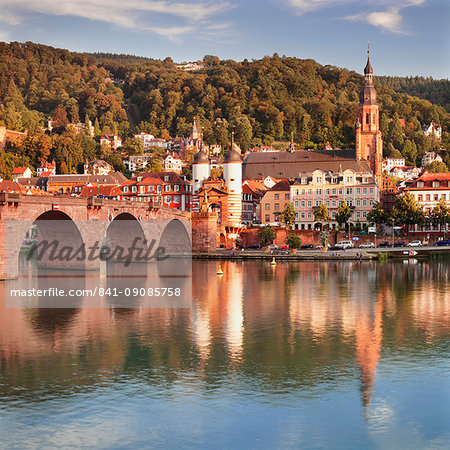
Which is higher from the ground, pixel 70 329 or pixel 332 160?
pixel 332 160

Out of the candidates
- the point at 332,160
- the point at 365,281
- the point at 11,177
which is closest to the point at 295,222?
the point at 332,160

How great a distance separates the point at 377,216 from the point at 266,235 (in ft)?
53.6

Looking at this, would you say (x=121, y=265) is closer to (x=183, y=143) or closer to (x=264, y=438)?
(x=264, y=438)

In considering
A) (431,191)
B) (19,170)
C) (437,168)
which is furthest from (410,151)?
(19,170)

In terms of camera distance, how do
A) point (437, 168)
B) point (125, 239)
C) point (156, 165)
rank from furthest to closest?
point (437, 168) → point (156, 165) → point (125, 239)

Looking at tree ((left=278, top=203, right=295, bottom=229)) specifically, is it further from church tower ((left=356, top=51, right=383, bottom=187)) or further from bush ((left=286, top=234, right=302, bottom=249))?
church tower ((left=356, top=51, right=383, bottom=187))

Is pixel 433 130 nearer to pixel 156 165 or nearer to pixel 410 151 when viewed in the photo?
pixel 410 151

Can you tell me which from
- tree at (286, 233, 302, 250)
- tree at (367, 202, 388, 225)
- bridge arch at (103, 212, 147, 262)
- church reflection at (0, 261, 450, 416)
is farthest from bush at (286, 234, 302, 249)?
church reflection at (0, 261, 450, 416)

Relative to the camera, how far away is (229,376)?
77.8ft

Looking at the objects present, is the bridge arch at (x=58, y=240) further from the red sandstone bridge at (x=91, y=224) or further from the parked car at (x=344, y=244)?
the parked car at (x=344, y=244)

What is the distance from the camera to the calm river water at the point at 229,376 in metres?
18.7

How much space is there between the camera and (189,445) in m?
18.0

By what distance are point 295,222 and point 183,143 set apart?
75156 mm

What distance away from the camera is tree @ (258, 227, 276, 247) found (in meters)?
89.0
